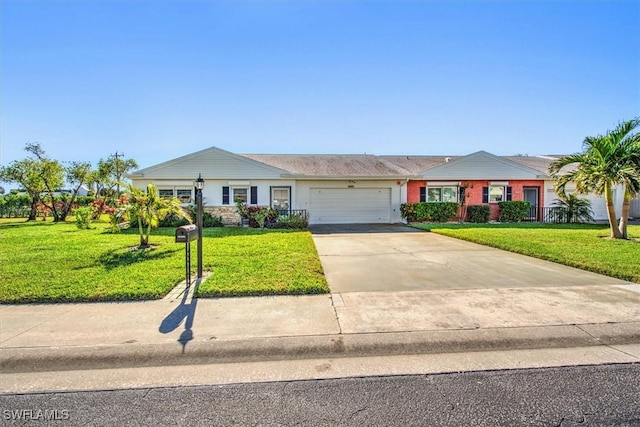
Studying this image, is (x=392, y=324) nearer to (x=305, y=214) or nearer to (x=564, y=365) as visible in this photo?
(x=564, y=365)

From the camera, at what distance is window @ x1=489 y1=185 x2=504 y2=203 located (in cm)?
1911

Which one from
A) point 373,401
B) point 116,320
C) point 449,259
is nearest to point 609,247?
point 449,259

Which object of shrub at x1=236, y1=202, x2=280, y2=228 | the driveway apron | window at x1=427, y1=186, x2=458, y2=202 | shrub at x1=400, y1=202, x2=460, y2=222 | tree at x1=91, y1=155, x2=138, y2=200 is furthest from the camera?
tree at x1=91, y1=155, x2=138, y2=200

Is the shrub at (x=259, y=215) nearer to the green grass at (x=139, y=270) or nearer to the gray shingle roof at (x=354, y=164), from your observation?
the gray shingle roof at (x=354, y=164)

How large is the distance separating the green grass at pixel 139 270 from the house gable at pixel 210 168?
23.2ft

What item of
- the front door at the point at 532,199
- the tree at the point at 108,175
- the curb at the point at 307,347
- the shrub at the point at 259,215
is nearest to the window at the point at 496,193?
the front door at the point at 532,199

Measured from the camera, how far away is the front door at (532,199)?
19.3 meters

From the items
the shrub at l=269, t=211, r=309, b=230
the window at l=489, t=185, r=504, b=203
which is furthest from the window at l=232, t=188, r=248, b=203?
the window at l=489, t=185, r=504, b=203

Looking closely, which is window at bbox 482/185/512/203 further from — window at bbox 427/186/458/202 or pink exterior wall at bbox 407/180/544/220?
window at bbox 427/186/458/202

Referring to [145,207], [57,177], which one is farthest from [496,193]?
[57,177]

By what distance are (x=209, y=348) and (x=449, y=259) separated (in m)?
6.29

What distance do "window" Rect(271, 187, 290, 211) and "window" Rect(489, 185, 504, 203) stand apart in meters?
11.5

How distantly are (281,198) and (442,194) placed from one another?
9.04m

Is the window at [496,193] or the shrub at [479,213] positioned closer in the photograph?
the shrub at [479,213]
